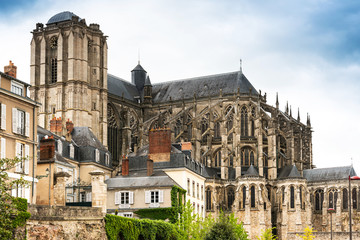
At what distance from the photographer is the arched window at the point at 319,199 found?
245 feet

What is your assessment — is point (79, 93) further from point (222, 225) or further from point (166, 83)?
point (222, 225)

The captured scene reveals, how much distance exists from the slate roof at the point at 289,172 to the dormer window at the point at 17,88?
155 feet

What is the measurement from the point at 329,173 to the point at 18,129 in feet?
171

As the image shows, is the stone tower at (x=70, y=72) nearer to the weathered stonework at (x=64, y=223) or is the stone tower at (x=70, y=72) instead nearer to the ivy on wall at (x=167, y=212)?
the ivy on wall at (x=167, y=212)

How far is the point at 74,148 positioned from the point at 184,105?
36985 millimetres

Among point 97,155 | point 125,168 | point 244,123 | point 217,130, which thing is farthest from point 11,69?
point 217,130

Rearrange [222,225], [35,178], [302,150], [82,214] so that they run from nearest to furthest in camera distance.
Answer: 1. [82,214]
2. [35,178]
3. [222,225]
4. [302,150]

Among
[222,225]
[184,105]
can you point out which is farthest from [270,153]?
[222,225]

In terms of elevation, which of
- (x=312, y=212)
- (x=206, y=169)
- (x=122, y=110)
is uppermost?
(x=122, y=110)

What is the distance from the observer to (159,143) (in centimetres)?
5103

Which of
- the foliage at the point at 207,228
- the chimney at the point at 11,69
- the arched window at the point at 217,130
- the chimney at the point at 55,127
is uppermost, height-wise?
the arched window at the point at 217,130

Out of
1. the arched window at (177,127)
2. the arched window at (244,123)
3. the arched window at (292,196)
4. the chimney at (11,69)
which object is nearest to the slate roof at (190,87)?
the arched window at (244,123)

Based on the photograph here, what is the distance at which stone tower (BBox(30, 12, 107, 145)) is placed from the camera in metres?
71.9

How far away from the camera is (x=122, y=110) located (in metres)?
82.8
